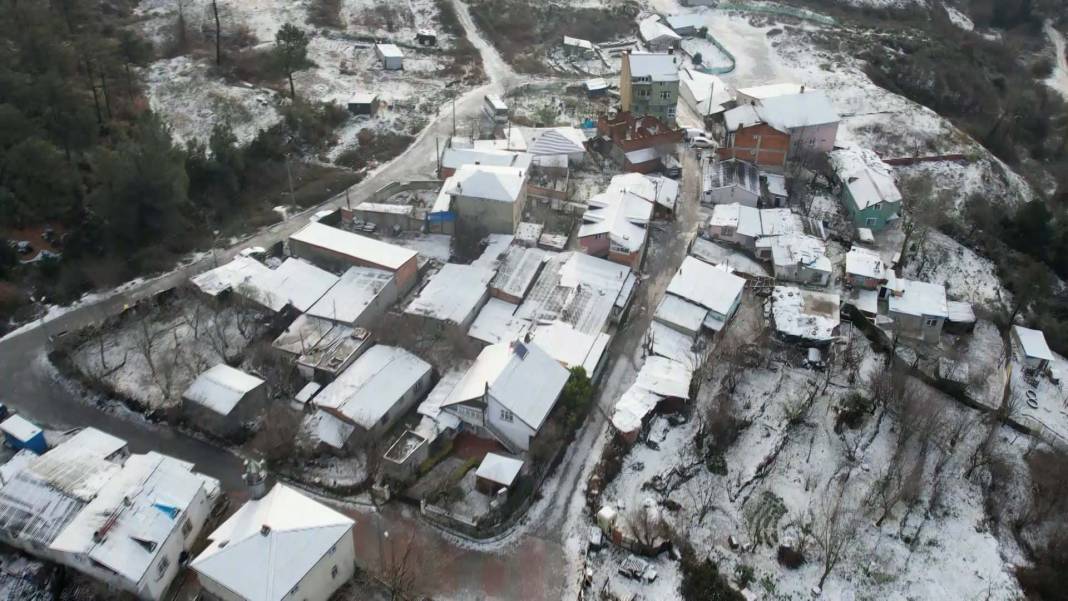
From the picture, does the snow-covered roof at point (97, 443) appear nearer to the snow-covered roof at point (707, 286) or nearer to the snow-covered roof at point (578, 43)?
the snow-covered roof at point (707, 286)

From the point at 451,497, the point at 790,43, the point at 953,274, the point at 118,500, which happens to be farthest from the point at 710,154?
the point at 118,500

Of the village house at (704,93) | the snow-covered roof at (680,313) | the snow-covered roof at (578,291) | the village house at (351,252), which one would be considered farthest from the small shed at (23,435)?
the village house at (704,93)

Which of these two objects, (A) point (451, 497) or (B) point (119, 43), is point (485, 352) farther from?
(B) point (119, 43)

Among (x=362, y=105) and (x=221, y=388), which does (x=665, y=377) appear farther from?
(x=362, y=105)

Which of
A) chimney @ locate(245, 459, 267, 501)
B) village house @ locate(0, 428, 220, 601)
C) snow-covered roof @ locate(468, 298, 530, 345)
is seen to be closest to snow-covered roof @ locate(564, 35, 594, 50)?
snow-covered roof @ locate(468, 298, 530, 345)

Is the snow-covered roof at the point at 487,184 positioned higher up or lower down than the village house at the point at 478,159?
higher up

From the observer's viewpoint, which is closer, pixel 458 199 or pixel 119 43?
pixel 458 199

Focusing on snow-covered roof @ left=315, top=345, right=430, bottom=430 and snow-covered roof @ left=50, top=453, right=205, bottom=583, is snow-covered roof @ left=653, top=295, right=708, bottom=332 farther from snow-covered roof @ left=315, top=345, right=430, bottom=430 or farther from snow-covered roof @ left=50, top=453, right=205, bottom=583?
snow-covered roof @ left=50, top=453, right=205, bottom=583
